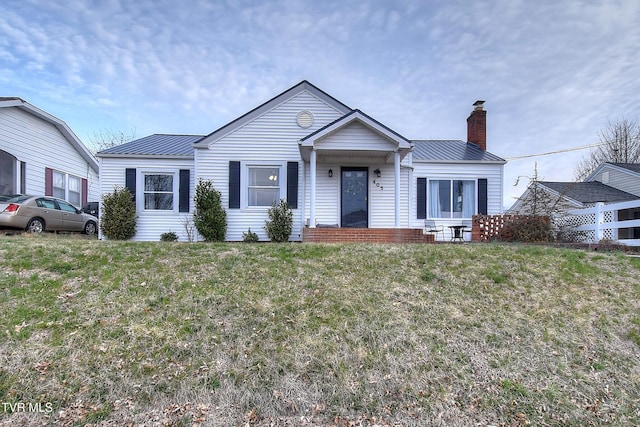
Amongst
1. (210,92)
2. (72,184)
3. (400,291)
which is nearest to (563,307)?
(400,291)

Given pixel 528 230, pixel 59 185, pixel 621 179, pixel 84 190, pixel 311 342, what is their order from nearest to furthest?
pixel 311 342, pixel 528 230, pixel 59 185, pixel 84 190, pixel 621 179

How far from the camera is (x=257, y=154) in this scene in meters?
11.8

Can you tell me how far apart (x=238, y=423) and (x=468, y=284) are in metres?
4.24

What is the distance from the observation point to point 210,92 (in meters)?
14.6

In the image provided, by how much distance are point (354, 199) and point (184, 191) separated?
6.18 m

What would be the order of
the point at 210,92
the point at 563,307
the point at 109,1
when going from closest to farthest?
the point at 563,307
the point at 109,1
the point at 210,92

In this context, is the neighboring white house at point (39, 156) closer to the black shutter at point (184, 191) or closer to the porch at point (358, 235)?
the black shutter at point (184, 191)

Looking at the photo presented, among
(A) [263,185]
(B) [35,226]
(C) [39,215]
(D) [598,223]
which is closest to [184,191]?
(A) [263,185]

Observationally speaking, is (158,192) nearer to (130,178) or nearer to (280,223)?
(130,178)

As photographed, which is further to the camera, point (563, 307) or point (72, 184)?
point (72, 184)

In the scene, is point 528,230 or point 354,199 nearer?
point 528,230

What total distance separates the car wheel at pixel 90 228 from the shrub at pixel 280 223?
27.2 ft

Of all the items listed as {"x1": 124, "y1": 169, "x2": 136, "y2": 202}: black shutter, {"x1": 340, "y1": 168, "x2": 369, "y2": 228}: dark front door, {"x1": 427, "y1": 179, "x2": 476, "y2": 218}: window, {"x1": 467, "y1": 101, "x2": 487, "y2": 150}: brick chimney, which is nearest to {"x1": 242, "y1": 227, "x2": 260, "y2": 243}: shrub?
{"x1": 340, "y1": 168, "x2": 369, "y2": 228}: dark front door

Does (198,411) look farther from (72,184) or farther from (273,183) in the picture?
(72,184)
